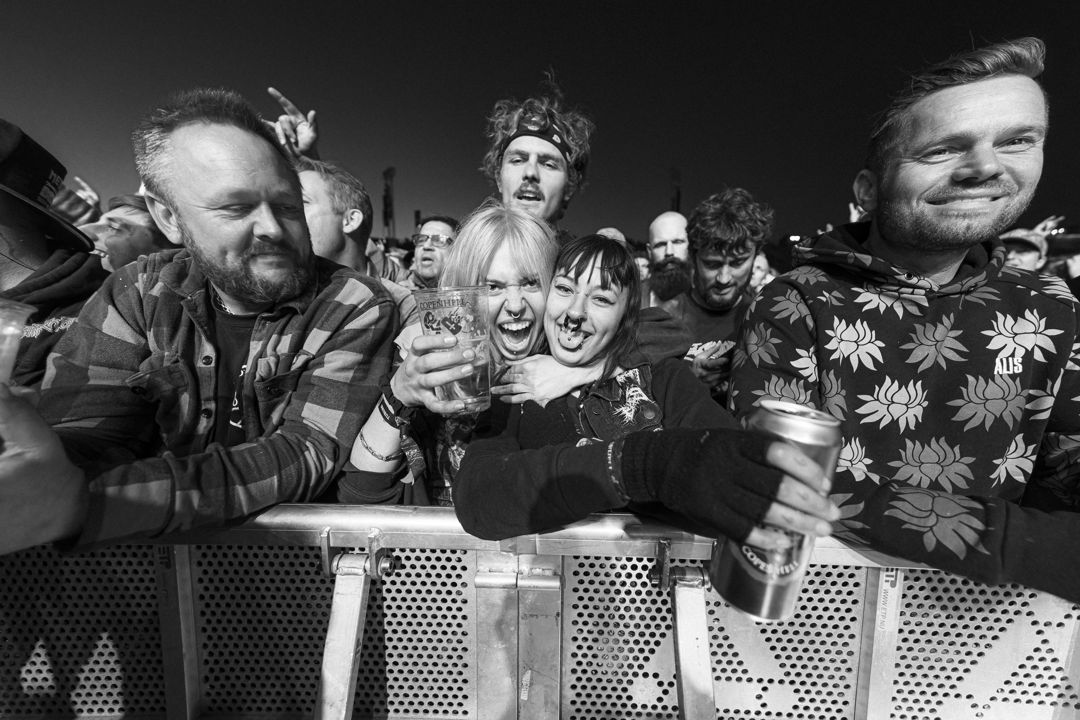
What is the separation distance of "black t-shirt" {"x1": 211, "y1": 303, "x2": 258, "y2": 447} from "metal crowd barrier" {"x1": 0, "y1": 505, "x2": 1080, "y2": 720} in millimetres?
565

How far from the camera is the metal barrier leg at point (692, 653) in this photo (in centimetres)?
104

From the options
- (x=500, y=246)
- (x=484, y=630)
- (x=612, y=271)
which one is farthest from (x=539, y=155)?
(x=484, y=630)

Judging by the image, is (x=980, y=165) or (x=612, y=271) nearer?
(x=980, y=165)

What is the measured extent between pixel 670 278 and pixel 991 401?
3367mm

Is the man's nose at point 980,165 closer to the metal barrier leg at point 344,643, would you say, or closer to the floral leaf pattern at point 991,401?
the floral leaf pattern at point 991,401

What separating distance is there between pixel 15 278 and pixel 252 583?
86.3 inches

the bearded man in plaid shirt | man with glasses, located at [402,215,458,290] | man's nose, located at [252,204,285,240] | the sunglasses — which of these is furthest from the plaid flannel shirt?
the sunglasses

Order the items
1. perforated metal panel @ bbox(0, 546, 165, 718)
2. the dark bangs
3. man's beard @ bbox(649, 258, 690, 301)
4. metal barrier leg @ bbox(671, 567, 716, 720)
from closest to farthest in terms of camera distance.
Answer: metal barrier leg @ bbox(671, 567, 716, 720), perforated metal panel @ bbox(0, 546, 165, 718), the dark bangs, man's beard @ bbox(649, 258, 690, 301)

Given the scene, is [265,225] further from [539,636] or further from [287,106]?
[287,106]

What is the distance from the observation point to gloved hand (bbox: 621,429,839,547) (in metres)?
0.92

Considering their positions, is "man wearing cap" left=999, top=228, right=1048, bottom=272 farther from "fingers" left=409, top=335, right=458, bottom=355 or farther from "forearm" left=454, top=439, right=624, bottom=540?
"fingers" left=409, top=335, right=458, bottom=355

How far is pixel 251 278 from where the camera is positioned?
181cm

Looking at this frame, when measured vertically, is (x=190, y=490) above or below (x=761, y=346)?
below

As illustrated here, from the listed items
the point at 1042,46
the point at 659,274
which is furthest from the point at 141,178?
the point at 659,274
